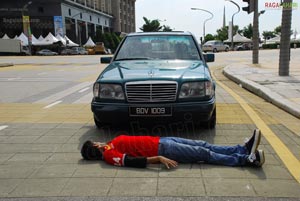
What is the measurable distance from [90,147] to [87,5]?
8282 cm

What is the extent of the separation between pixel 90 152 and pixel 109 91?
1.20 m

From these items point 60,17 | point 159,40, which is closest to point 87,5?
point 60,17

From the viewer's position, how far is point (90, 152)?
4.70 m

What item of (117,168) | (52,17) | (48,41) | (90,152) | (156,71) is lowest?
(117,168)

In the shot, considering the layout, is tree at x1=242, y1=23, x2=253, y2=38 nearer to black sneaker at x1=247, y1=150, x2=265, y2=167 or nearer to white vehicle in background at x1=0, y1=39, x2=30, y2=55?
white vehicle in background at x1=0, y1=39, x2=30, y2=55

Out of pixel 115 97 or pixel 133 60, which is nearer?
pixel 115 97

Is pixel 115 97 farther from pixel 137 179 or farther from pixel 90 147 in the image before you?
pixel 137 179

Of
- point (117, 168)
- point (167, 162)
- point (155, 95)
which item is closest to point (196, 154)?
point (167, 162)

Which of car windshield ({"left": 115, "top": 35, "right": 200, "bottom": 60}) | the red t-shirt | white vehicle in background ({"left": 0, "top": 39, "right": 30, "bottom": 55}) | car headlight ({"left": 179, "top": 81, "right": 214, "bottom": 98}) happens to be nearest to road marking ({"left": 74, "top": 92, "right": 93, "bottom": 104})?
car windshield ({"left": 115, "top": 35, "right": 200, "bottom": 60})

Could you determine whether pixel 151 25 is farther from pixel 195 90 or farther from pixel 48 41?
pixel 195 90

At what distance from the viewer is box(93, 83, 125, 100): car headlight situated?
18.3 feet

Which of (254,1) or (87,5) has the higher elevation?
(87,5)

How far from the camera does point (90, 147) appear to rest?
4680mm

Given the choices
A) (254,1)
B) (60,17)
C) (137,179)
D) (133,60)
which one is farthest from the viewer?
(60,17)
